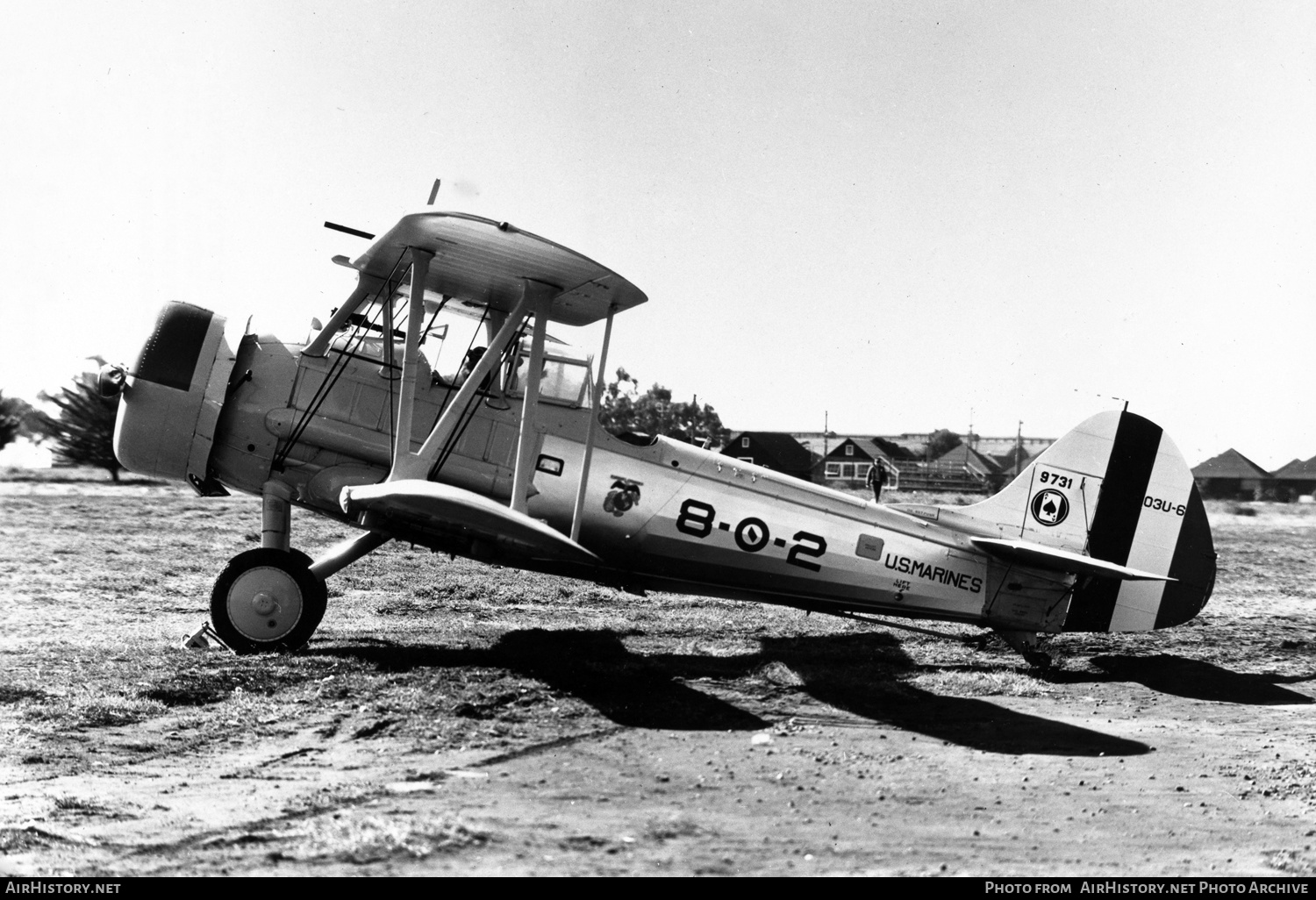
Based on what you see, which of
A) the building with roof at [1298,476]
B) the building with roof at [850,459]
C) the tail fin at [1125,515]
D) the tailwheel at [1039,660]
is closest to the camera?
the tailwheel at [1039,660]

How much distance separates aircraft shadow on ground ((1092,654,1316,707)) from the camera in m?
8.28

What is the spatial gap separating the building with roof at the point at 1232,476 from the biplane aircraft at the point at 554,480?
6993cm

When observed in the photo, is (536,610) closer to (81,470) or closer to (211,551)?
(211,551)

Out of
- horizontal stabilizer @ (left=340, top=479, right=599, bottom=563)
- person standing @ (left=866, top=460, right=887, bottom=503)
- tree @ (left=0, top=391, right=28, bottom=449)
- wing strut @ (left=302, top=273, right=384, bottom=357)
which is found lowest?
tree @ (left=0, top=391, right=28, bottom=449)

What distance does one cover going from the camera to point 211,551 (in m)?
14.1

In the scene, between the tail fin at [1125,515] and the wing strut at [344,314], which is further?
the tail fin at [1125,515]

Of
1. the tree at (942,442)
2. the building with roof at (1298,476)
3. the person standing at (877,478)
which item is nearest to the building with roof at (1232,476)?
the building with roof at (1298,476)

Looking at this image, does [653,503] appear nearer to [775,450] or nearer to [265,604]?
[265,604]

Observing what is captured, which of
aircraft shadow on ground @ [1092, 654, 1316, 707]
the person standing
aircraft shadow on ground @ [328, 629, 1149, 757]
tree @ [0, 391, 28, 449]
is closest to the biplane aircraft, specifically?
aircraft shadow on ground @ [1092, 654, 1316, 707]

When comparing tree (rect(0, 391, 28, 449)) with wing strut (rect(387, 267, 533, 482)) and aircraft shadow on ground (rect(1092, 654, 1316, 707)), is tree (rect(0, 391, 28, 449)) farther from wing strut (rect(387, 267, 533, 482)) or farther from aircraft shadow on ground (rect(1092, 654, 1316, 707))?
aircraft shadow on ground (rect(1092, 654, 1316, 707))

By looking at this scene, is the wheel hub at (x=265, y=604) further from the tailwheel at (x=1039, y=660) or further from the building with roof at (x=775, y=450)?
the building with roof at (x=775, y=450)

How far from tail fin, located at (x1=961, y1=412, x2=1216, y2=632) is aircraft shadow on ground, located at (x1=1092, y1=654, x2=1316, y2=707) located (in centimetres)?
32

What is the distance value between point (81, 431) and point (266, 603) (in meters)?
21.0

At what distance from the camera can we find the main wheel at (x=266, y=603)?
8070mm
